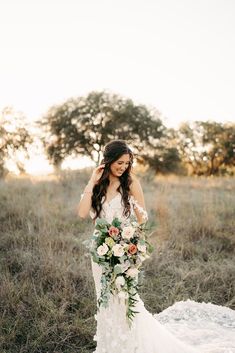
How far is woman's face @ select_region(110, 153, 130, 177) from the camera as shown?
166 inches

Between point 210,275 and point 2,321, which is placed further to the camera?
point 210,275

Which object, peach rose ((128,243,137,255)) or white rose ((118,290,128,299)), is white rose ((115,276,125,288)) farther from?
peach rose ((128,243,137,255))

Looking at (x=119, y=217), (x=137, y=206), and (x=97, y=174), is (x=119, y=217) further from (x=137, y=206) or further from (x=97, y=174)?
(x=97, y=174)

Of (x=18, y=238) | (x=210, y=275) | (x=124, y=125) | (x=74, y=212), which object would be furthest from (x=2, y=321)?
(x=124, y=125)

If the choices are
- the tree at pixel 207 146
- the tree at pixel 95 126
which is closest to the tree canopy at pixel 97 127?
the tree at pixel 95 126

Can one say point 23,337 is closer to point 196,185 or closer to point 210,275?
point 210,275

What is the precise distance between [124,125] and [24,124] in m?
8.42

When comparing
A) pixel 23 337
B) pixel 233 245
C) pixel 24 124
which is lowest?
pixel 23 337

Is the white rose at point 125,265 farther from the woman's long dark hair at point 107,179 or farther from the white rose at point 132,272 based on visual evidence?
the woman's long dark hair at point 107,179

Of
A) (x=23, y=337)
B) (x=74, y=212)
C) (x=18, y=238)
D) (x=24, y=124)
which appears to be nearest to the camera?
(x=23, y=337)

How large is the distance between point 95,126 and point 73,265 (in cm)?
2077

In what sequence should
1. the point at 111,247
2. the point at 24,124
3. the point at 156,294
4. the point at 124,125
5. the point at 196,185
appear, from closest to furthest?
the point at 111,247
the point at 156,294
the point at 196,185
the point at 24,124
the point at 124,125

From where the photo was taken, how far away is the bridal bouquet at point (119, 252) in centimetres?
351

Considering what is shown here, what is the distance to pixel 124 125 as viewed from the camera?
88.9 ft
